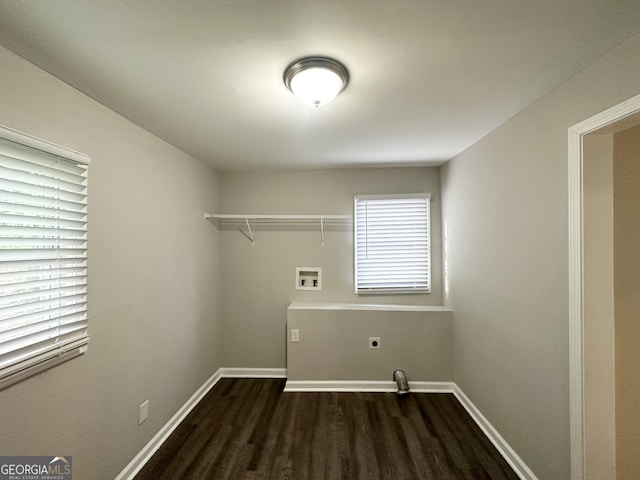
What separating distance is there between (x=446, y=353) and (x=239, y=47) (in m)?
3.15

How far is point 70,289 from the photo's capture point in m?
1.39

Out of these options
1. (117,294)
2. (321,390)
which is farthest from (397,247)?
(117,294)

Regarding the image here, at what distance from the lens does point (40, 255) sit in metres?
1.25

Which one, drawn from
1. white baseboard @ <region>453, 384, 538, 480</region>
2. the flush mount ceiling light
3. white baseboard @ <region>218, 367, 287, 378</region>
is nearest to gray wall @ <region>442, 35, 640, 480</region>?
white baseboard @ <region>453, 384, 538, 480</region>

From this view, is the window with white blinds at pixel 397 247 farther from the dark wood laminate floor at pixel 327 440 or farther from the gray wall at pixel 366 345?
the dark wood laminate floor at pixel 327 440

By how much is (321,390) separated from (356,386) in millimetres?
376

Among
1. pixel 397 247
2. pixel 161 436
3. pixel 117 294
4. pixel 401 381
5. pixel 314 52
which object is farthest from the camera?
pixel 397 247

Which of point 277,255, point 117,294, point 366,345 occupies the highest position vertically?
point 277,255

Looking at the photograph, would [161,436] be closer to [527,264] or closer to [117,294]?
[117,294]

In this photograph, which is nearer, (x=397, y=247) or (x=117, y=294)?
(x=117, y=294)

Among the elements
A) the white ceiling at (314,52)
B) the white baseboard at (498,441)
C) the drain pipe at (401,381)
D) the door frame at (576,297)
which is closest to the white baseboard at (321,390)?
the white baseboard at (498,441)

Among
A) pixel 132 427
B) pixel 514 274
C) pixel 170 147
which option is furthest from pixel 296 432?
pixel 170 147

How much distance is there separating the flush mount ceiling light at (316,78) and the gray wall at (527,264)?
118cm

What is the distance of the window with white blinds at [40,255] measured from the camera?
1.13 m
